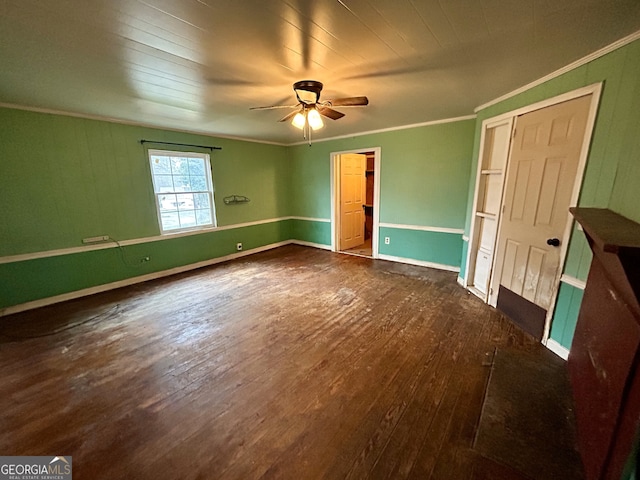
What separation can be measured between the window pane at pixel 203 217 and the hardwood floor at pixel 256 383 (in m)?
1.65

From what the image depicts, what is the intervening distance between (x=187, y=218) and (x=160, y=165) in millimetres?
935

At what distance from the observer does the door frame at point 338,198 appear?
467 cm

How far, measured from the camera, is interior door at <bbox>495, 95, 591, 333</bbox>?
2.09m

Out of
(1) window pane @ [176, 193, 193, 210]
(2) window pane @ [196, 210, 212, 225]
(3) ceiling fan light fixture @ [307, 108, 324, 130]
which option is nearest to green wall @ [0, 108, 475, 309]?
(2) window pane @ [196, 210, 212, 225]

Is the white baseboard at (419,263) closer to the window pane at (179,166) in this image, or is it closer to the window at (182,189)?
the window at (182,189)

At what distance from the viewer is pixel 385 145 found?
448 centimetres

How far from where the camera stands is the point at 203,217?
4672 millimetres

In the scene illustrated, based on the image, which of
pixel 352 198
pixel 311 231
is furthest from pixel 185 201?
pixel 352 198

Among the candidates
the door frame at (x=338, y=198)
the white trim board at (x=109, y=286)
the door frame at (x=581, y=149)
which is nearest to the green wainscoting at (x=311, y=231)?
the door frame at (x=338, y=198)

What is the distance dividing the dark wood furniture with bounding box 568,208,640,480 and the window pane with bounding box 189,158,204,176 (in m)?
4.86

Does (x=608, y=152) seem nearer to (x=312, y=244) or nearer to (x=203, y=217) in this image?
(x=312, y=244)

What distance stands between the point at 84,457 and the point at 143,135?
151 inches

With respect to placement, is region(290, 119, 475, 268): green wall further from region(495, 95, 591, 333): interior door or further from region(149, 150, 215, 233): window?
region(149, 150, 215, 233): window

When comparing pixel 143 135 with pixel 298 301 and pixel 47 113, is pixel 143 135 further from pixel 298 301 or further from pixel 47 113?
pixel 298 301
